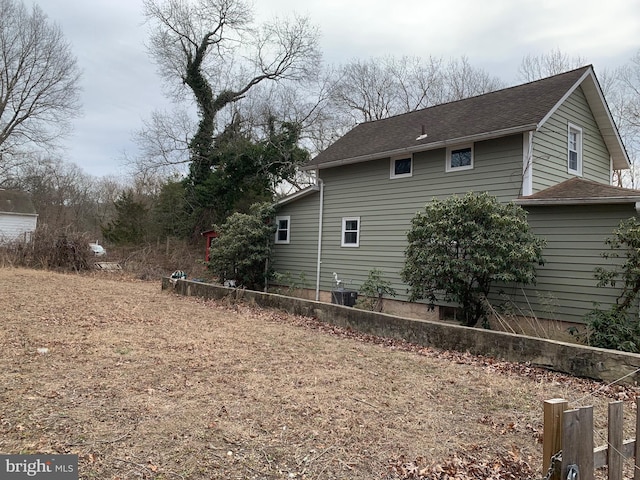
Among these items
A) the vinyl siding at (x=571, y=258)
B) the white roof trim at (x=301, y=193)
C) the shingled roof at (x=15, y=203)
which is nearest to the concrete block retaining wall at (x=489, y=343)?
the vinyl siding at (x=571, y=258)

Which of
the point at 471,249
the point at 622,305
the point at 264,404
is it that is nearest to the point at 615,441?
the point at 264,404

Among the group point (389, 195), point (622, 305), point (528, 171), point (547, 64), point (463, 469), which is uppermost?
point (547, 64)

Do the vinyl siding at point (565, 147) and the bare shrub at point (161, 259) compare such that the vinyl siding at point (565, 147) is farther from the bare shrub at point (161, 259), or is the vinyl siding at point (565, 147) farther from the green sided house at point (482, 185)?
the bare shrub at point (161, 259)

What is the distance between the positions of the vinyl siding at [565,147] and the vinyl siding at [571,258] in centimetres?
100

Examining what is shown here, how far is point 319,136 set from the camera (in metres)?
25.1

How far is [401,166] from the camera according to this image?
11688mm

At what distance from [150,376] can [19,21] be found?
33.1m

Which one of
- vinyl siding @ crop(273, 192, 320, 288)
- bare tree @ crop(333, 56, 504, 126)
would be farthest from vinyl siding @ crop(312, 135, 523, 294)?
bare tree @ crop(333, 56, 504, 126)

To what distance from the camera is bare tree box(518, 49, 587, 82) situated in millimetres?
22328

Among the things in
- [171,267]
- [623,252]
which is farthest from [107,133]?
[623,252]

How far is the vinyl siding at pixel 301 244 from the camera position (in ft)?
46.0

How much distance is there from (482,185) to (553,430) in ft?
28.2

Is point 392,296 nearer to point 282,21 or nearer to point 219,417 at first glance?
point 219,417

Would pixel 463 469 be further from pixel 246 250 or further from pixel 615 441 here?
pixel 246 250
